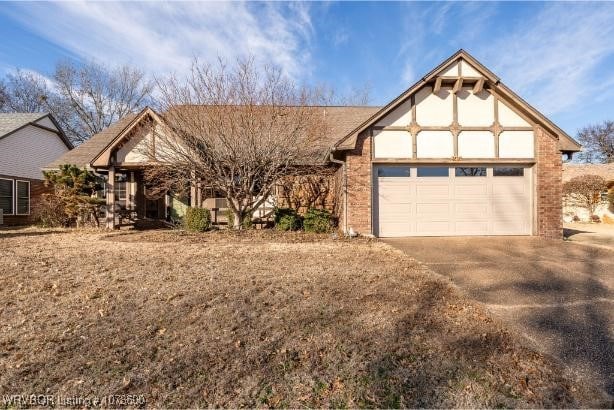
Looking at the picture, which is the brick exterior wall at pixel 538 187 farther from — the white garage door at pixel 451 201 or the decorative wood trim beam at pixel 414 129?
the decorative wood trim beam at pixel 414 129

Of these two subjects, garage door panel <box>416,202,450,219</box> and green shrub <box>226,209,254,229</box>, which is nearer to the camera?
garage door panel <box>416,202,450,219</box>

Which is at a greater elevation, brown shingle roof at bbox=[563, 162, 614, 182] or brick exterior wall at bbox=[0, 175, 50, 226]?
brown shingle roof at bbox=[563, 162, 614, 182]

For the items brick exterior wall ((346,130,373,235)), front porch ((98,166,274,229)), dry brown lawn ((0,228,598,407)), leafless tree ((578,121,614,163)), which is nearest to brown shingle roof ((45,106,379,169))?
front porch ((98,166,274,229))

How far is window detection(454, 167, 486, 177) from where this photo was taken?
423 inches

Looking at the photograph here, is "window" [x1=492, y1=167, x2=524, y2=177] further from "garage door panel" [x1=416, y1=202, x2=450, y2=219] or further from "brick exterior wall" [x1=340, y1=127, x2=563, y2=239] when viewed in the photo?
"garage door panel" [x1=416, y1=202, x2=450, y2=219]

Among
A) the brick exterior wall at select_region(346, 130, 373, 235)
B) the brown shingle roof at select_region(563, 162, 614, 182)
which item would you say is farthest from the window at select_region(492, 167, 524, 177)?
the brown shingle roof at select_region(563, 162, 614, 182)

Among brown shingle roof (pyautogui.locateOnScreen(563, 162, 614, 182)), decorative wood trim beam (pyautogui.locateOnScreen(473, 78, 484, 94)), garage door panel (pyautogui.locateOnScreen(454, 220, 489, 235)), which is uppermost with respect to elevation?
decorative wood trim beam (pyautogui.locateOnScreen(473, 78, 484, 94))

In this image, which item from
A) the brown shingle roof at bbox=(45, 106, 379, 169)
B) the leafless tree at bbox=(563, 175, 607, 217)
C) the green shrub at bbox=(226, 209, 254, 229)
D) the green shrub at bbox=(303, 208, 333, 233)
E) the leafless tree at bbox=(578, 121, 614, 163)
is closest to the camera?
the green shrub at bbox=(303, 208, 333, 233)

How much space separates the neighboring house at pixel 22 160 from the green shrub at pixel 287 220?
14409mm

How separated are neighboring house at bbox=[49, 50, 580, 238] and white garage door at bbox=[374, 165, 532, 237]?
1.3 inches

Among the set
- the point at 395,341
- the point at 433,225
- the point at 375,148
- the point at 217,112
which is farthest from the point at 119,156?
the point at 395,341

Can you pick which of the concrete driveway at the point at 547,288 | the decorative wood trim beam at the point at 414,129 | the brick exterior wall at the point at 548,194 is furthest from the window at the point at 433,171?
the brick exterior wall at the point at 548,194

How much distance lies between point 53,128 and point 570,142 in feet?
85.6

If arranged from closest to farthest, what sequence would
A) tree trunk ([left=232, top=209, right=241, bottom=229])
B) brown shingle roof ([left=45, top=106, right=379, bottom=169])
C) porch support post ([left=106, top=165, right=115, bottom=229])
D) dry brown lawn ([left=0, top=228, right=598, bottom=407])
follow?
1. dry brown lawn ([left=0, top=228, right=598, bottom=407])
2. tree trunk ([left=232, top=209, right=241, bottom=229])
3. porch support post ([left=106, top=165, right=115, bottom=229])
4. brown shingle roof ([left=45, top=106, right=379, bottom=169])
